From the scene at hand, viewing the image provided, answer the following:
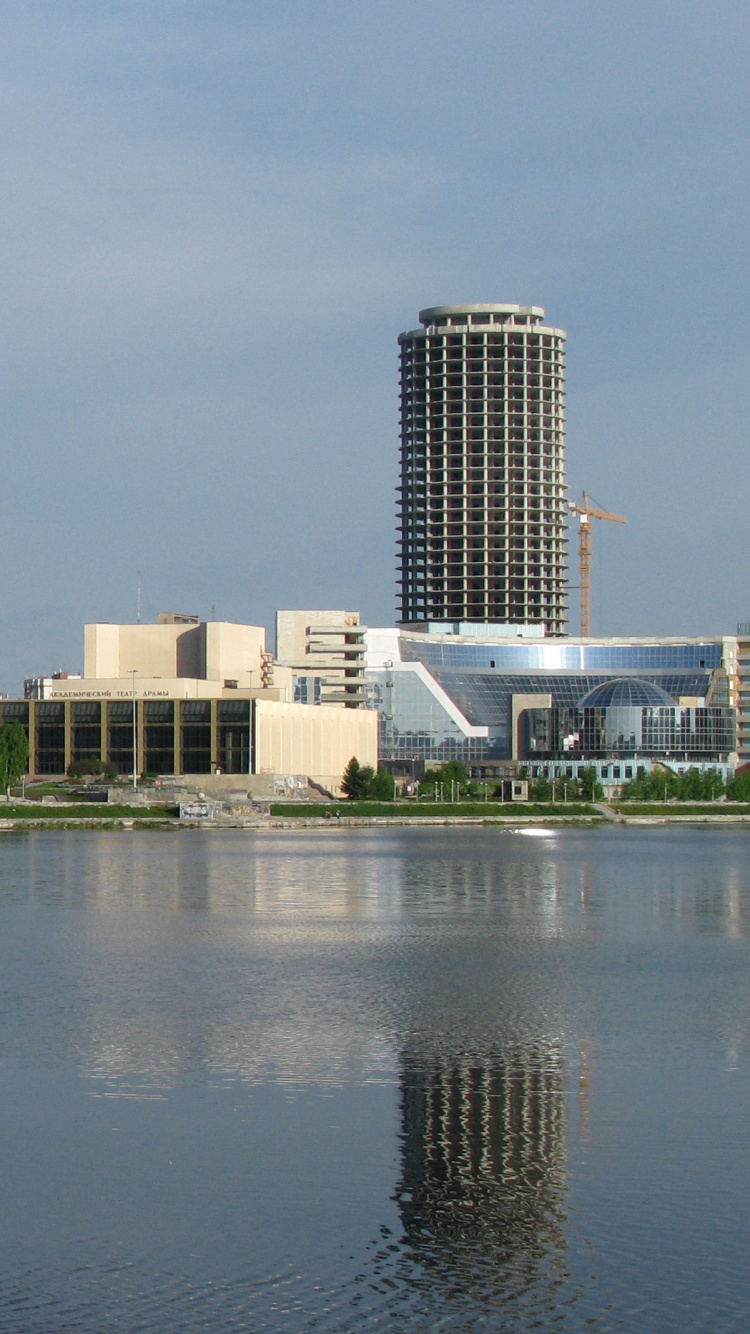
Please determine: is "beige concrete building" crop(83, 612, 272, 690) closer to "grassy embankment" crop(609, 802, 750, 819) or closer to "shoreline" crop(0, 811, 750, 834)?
"shoreline" crop(0, 811, 750, 834)

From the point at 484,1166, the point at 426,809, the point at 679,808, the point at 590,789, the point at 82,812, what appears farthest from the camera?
the point at 590,789

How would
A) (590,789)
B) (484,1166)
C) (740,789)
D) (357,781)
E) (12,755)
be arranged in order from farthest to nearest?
(740,789), (590,789), (357,781), (12,755), (484,1166)

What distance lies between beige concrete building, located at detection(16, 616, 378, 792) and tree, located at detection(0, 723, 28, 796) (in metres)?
12.6

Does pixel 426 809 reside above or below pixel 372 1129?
above

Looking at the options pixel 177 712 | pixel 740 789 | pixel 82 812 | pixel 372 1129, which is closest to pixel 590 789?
pixel 740 789

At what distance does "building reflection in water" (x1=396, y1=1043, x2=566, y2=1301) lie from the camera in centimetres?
1923

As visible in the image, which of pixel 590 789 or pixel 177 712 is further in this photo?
pixel 590 789

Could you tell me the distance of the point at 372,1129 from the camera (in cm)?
2508

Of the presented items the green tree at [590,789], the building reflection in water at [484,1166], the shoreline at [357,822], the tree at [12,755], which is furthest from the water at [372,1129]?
the green tree at [590,789]

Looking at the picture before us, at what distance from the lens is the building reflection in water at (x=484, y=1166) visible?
19.2 metres

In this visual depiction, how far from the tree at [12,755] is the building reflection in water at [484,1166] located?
435 feet

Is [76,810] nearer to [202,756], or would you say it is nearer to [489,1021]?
[202,756]

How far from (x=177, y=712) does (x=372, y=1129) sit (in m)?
156

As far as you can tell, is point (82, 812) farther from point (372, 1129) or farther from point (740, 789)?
point (372, 1129)
